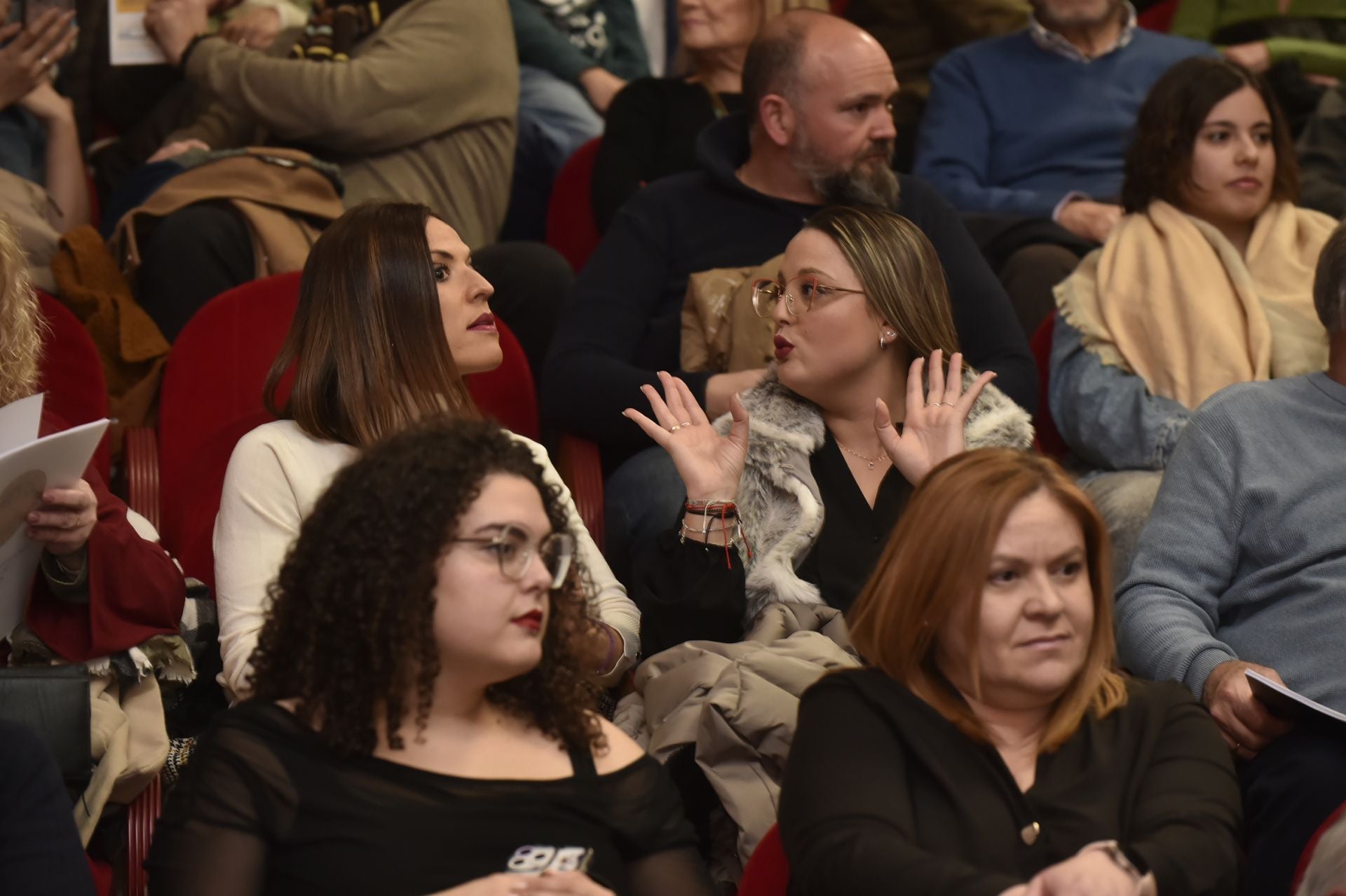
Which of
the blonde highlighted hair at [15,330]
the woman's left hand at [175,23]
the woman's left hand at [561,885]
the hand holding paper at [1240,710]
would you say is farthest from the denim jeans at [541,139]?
the woman's left hand at [561,885]

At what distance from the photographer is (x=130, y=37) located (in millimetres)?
4129

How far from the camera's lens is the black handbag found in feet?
6.77

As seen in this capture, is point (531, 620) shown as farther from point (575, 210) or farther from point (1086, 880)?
point (575, 210)

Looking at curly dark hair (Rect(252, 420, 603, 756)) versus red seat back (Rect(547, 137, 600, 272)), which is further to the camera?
red seat back (Rect(547, 137, 600, 272))

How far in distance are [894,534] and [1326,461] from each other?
0.83 meters

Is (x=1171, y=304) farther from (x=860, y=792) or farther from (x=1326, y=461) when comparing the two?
(x=860, y=792)

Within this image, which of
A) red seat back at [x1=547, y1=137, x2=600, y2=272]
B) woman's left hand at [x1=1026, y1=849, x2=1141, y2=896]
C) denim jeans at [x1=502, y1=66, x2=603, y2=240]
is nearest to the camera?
woman's left hand at [x1=1026, y1=849, x2=1141, y2=896]

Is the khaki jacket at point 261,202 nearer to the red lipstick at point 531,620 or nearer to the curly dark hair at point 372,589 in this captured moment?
the curly dark hair at point 372,589

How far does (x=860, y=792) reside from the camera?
192 cm

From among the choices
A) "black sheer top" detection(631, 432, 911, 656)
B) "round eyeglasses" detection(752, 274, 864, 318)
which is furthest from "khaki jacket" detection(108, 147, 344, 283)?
"black sheer top" detection(631, 432, 911, 656)

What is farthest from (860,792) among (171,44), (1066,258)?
(171,44)

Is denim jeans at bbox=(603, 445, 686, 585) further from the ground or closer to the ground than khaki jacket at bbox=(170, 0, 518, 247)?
closer to the ground

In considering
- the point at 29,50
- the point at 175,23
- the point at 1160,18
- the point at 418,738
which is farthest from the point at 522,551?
the point at 1160,18

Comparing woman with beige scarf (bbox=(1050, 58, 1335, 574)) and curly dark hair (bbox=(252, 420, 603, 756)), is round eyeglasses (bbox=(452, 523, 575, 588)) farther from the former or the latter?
woman with beige scarf (bbox=(1050, 58, 1335, 574))
